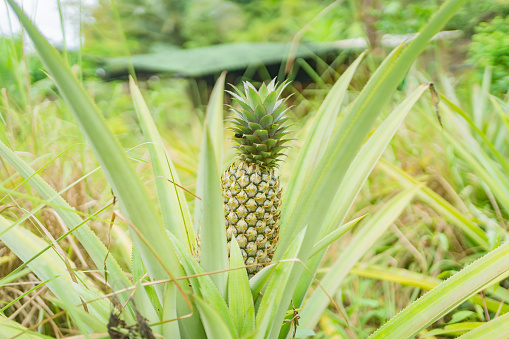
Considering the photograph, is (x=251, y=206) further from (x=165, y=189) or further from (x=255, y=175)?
(x=165, y=189)

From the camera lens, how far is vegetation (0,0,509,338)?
50cm

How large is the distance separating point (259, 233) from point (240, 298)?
0.21 meters

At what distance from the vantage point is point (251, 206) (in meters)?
0.81

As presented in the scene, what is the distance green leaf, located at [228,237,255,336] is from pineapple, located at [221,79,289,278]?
0.16 meters

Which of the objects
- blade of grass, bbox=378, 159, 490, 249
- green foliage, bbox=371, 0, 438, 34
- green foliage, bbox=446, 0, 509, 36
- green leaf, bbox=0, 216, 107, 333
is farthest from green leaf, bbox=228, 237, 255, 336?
green foliage, bbox=446, 0, 509, 36

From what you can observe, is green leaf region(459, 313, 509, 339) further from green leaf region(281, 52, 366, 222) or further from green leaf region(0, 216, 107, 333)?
green leaf region(0, 216, 107, 333)

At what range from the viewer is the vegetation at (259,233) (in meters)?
Answer: 0.50

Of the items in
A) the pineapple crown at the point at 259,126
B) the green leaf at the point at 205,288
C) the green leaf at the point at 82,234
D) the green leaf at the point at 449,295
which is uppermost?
the pineapple crown at the point at 259,126

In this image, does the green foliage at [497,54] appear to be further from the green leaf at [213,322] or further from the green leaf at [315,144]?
the green leaf at [213,322]

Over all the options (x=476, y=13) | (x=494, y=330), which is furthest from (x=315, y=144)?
(x=476, y=13)

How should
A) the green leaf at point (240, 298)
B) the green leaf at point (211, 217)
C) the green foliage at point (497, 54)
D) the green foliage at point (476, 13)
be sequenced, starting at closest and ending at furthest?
1. the green leaf at point (211, 217)
2. the green leaf at point (240, 298)
3. the green foliage at point (497, 54)
4. the green foliage at point (476, 13)

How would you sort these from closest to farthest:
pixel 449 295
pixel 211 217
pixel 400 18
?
pixel 211 217
pixel 449 295
pixel 400 18

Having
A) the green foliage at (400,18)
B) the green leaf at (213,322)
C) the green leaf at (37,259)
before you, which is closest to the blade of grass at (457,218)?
the green leaf at (213,322)

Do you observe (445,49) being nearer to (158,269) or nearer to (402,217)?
(402,217)
